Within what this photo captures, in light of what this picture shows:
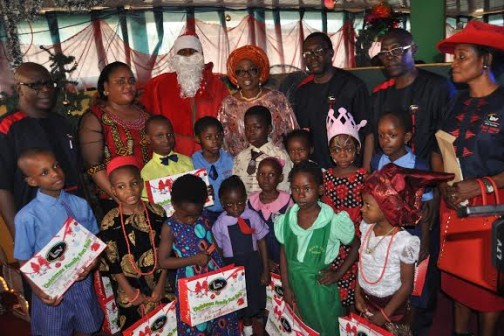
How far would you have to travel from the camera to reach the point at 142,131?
346 centimetres

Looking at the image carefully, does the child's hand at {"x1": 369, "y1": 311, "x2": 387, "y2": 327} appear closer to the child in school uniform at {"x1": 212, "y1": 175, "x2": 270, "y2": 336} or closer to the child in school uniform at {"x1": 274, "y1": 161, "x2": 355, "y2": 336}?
the child in school uniform at {"x1": 274, "y1": 161, "x2": 355, "y2": 336}

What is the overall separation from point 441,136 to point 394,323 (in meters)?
1.27

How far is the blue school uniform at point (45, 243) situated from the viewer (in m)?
2.61

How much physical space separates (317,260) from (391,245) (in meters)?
0.53

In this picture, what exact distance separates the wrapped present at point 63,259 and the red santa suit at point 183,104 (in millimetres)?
1651

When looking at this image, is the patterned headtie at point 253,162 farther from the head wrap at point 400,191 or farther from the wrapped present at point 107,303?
the wrapped present at point 107,303

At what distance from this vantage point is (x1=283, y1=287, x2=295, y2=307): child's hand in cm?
287

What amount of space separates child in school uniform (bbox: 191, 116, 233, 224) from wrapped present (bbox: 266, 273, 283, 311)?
0.73m

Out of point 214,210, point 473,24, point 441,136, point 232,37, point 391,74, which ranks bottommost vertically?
point 214,210

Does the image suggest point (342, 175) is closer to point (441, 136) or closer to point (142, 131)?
point (441, 136)

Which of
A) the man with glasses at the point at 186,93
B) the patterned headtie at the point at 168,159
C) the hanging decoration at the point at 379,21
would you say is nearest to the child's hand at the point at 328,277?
the patterned headtie at the point at 168,159

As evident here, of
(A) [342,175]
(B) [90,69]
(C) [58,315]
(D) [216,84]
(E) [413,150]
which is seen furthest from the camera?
(B) [90,69]

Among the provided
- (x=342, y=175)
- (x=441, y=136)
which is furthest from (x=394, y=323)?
(x=441, y=136)

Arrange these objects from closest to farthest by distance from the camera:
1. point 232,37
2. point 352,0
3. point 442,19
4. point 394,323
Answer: point 394,323, point 442,19, point 352,0, point 232,37
